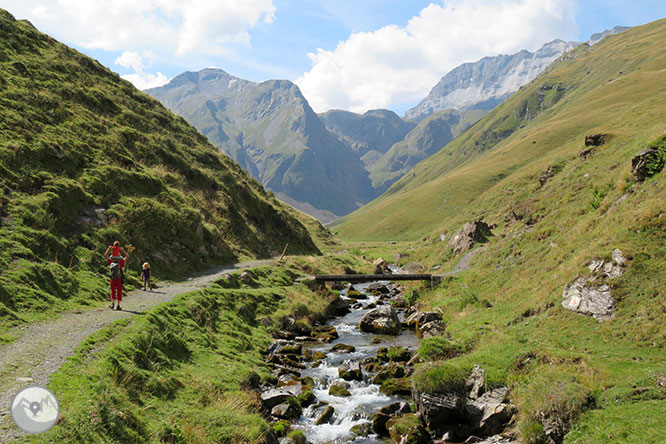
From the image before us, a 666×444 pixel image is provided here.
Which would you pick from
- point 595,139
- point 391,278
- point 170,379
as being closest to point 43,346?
point 170,379

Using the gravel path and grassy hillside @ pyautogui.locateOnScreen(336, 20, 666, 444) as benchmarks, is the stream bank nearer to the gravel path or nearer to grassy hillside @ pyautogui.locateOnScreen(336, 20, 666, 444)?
grassy hillside @ pyautogui.locateOnScreen(336, 20, 666, 444)

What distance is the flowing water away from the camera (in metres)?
20.0

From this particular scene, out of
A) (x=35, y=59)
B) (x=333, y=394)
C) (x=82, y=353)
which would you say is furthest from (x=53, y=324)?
(x=35, y=59)

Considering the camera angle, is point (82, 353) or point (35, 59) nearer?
point (82, 353)

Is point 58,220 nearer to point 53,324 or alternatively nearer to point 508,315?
point 53,324

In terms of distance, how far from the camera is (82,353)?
1666cm

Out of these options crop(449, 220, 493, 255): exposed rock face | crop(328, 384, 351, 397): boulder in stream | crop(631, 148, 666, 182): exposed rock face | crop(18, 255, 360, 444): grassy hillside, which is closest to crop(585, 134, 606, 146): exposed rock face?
crop(449, 220, 493, 255): exposed rock face

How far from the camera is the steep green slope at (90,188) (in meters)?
26.2

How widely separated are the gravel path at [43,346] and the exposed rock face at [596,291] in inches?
1062

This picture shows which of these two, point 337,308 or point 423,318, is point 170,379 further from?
point 337,308

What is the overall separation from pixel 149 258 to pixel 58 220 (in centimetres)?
886

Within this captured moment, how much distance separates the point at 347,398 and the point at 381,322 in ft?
49.9

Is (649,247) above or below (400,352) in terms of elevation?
above

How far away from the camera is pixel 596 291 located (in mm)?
22797
